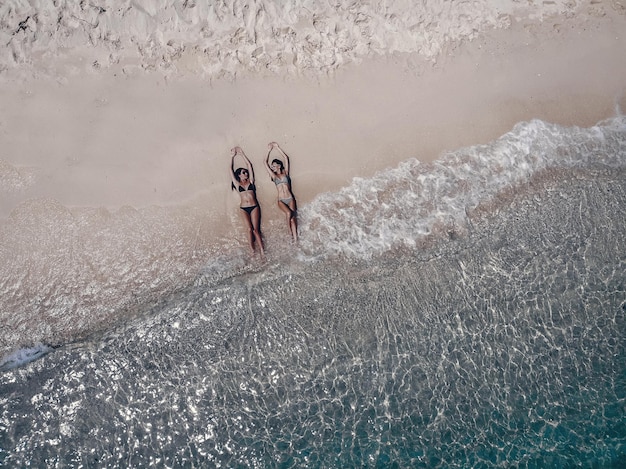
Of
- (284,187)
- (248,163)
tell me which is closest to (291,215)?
(284,187)

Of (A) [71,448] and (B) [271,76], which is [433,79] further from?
(A) [71,448]

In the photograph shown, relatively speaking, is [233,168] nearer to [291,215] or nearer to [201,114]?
[201,114]

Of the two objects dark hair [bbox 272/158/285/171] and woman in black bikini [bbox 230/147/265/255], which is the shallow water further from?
dark hair [bbox 272/158/285/171]

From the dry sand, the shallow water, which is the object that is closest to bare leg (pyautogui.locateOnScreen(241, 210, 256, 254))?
the dry sand

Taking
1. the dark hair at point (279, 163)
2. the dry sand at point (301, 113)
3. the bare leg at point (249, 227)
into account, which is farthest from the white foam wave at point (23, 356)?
the dark hair at point (279, 163)

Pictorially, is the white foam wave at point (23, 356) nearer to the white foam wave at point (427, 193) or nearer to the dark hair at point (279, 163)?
the white foam wave at point (427, 193)

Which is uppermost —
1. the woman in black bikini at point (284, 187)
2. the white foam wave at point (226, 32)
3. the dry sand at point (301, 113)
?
the white foam wave at point (226, 32)
